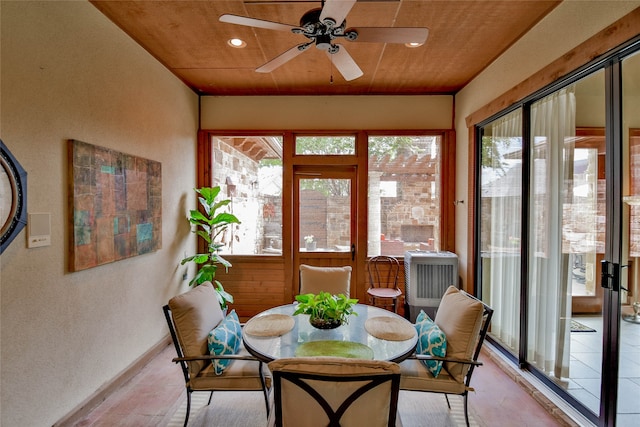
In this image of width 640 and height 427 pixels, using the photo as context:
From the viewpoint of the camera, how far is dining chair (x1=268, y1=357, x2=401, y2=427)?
123 centimetres

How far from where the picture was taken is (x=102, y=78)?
2504 millimetres

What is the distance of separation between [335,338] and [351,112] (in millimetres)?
3144

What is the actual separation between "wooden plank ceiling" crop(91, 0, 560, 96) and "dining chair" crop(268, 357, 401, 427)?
7.87ft

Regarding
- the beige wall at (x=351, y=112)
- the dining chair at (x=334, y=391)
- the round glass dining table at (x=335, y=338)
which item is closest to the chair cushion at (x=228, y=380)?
the round glass dining table at (x=335, y=338)

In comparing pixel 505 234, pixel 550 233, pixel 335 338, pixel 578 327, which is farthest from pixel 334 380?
pixel 505 234

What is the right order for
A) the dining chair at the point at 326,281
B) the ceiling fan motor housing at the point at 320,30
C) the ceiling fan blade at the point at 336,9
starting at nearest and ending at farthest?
the ceiling fan blade at the point at 336,9 → the ceiling fan motor housing at the point at 320,30 → the dining chair at the point at 326,281

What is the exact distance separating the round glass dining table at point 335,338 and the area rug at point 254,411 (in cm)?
66

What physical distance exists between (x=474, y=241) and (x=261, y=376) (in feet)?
9.24

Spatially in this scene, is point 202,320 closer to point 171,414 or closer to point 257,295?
point 171,414

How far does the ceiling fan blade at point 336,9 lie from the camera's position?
63.6 inches

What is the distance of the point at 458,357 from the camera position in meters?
1.94

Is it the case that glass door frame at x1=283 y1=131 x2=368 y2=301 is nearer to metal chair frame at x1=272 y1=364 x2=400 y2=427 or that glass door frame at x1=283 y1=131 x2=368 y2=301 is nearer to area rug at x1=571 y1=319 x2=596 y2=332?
area rug at x1=571 y1=319 x2=596 y2=332

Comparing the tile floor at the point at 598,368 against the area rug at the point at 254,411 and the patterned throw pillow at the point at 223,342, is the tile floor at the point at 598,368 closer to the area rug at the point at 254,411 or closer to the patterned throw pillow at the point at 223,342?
the area rug at the point at 254,411

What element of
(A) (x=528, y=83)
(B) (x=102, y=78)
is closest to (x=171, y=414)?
(B) (x=102, y=78)
